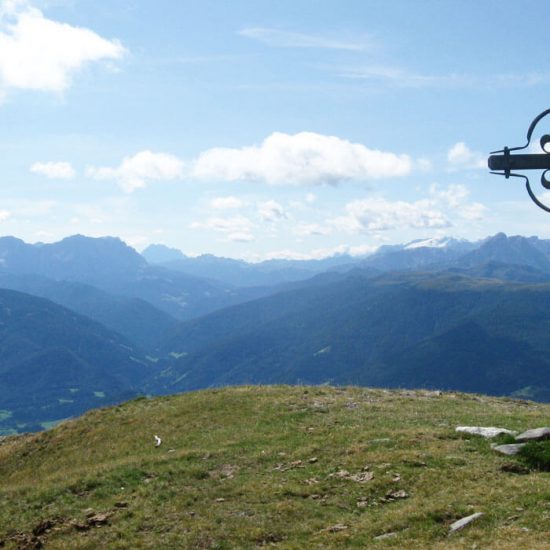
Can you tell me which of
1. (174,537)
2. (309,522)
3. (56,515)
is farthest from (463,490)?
(56,515)

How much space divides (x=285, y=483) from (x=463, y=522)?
703cm

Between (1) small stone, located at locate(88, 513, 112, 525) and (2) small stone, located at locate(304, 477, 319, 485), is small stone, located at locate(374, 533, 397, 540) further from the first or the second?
(1) small stone, located at locate(88, 513, 112, 525)

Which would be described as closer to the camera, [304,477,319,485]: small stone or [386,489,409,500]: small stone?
[386,489,409,500]: small stone

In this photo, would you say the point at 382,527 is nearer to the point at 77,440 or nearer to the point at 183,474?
the point at 183,474

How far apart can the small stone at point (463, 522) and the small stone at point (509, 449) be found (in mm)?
5560

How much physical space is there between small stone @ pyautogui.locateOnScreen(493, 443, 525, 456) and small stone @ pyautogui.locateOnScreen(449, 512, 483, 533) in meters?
5.56

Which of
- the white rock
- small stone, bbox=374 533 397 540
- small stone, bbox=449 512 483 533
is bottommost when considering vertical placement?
the white rock

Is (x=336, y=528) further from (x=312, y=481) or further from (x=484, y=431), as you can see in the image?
(x=484, y=431)

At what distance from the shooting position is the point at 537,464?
60.8ft

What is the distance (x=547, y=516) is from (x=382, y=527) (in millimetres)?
4193

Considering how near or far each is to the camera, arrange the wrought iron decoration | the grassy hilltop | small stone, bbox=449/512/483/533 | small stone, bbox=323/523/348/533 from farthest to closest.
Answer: small stone, bbox=323/523/348/533, the grassy hilltop, small stone, bbox=449/512/483/533, the wrought iron decoration

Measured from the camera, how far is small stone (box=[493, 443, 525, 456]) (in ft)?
65.2

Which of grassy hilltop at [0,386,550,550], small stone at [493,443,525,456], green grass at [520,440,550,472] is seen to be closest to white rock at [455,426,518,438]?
grassy hilltop at [0,386,550,550]

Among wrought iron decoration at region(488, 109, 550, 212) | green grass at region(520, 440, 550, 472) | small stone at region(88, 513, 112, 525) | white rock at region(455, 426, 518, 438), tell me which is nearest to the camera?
wrought iron decoration at region(488, 109, 550, 212)
